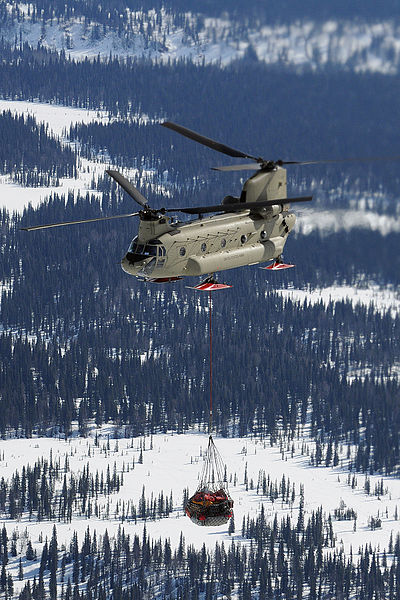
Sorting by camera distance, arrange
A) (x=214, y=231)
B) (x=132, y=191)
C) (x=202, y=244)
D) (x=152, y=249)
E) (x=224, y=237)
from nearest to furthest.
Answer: (x=152, y=249), (x=132, y=191), (x=202, y=244), (x=214, y=231), (x=224, y=237)

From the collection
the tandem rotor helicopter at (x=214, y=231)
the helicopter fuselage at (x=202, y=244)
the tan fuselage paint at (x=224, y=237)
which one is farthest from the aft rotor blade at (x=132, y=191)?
the tan fuselage paint at (x=224, y=237)

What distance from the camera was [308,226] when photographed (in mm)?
169000

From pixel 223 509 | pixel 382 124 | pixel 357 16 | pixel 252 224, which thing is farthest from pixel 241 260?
pixel 357 16

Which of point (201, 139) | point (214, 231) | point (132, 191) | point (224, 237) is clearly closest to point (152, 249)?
point (132, 191)

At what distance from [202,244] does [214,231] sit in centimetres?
197

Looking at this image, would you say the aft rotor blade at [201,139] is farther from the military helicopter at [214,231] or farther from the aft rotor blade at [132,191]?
the aft rotor blade at [132,191]

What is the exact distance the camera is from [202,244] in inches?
5118

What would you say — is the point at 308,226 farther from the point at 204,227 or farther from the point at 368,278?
the point at 204,227

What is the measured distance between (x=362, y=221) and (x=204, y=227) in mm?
27770

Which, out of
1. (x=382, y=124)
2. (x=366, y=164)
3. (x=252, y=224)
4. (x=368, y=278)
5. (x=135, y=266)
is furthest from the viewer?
(x=382, y=124)

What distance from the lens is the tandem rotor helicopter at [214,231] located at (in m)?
127

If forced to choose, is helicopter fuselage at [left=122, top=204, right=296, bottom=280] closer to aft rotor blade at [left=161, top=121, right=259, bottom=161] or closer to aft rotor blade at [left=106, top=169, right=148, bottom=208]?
aft rotor blade at [left=106, top=169, right=148, bottom=208]

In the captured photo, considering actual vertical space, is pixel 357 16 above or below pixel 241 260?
above

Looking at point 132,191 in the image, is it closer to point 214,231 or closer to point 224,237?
point 214,231
